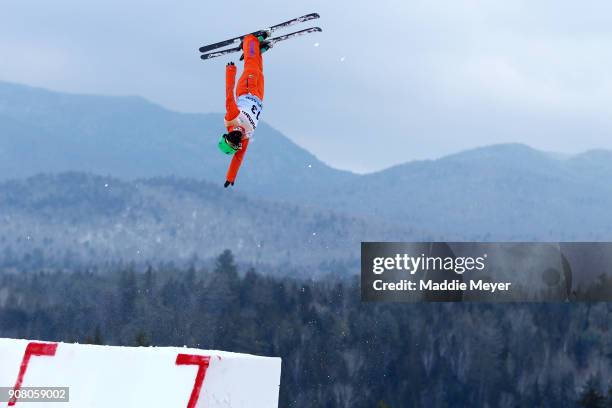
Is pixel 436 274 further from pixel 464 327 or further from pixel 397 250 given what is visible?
pixel 464 327

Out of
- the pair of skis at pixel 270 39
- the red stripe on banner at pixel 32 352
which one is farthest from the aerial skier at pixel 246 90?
the red stripe on banner at pixel 32 352

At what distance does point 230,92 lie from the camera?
43.7 feet

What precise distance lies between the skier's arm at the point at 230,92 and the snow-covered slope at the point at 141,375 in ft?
22.0

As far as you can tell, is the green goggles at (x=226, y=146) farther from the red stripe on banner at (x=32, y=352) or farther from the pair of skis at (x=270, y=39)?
the red stripe on banner at (x=32, y=352)

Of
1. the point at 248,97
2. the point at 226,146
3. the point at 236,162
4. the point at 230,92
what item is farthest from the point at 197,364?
the point at 236,162

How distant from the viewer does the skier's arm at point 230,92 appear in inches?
518

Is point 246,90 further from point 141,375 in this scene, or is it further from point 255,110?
point 141,375

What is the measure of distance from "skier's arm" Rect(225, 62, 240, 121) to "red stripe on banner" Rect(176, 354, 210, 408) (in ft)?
23.8

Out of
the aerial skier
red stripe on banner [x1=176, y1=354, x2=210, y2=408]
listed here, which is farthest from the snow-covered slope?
the aerial skier

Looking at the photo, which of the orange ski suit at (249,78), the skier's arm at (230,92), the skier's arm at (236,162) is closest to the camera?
the skier's arm at (230,92)

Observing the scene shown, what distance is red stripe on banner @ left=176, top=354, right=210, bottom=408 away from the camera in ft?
20.6

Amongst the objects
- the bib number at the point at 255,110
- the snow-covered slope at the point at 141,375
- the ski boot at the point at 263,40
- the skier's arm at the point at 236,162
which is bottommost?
the snow-covered slope at the point at 141,375

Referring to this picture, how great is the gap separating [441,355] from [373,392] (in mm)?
16272

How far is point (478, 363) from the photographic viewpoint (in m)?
172
